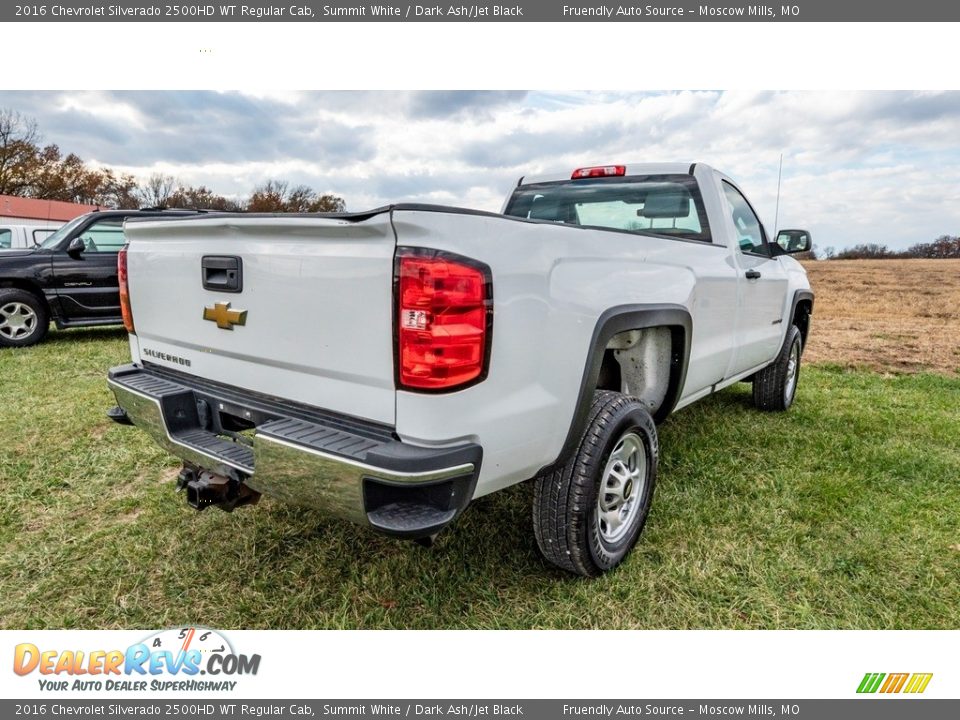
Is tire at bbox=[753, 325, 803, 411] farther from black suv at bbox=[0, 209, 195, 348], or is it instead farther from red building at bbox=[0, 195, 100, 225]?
red building at bbox=[0, 195, 100, 225]

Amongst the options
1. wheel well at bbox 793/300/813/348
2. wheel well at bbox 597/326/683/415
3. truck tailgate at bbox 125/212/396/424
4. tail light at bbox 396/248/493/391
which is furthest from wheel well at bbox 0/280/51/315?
wheel well at bbox 793/300/813/348

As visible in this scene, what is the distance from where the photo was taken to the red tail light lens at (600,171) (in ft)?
12.8

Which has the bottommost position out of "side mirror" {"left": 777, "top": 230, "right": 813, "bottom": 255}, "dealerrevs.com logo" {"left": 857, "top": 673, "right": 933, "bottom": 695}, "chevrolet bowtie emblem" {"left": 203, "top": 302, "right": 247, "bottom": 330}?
"dealerrevs.com logo" {"left": 857, "top": 673, "right": 933, "bottom": 695}

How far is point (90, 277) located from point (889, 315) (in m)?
15.2

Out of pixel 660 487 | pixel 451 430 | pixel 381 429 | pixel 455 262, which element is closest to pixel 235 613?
pixel 381 429

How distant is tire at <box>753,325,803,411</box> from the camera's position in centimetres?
506

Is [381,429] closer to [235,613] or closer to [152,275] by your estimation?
[235,613]

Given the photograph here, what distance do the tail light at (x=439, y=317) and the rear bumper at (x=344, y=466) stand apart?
24cm

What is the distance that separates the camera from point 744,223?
4.32 metres

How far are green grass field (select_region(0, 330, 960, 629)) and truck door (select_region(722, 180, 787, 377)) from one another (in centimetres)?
76

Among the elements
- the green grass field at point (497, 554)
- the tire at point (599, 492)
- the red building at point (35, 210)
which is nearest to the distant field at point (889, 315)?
the green grass field at point (497, 554)

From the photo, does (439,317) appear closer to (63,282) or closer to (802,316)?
(802,316)

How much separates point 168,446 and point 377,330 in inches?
50.0

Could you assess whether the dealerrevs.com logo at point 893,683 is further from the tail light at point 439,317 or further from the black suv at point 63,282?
the black suv at point 63,282
